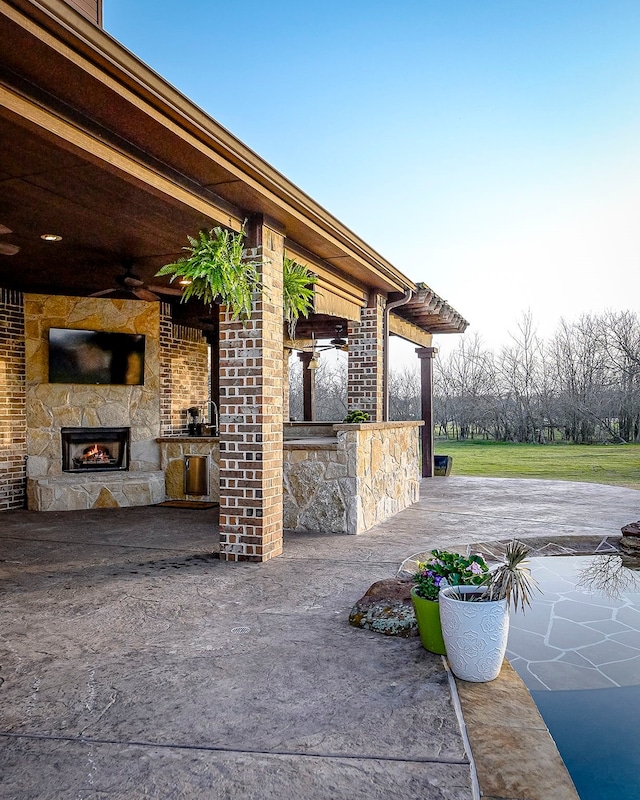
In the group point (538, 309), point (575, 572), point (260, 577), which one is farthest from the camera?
point (538, 309)

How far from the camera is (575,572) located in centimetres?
468

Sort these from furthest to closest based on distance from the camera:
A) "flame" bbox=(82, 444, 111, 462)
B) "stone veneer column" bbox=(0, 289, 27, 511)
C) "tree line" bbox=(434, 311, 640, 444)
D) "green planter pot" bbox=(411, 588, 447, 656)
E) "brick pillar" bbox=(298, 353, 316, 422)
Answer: "tree line" bbox=(434, 311, 640, 444) → "brick pillar" bbox=(298, 353, 316, 422) → "flame" bbox=(82, 444, 111, 462) → "stone veneer column" bbox=(0, 289, 27, 511) → "green planter pot" bbox=(411, 588, 447, 656)

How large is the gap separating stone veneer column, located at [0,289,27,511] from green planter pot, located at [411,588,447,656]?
593cm

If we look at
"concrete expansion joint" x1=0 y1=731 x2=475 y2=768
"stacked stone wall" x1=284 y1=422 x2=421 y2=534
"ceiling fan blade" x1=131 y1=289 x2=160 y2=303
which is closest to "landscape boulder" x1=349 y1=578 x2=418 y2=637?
"concrete expansion joint" x1=0 y1=731 x2=475 y2=768

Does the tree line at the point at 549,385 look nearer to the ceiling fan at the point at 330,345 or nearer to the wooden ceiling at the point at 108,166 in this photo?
the ceiling fan at the point at 330,345

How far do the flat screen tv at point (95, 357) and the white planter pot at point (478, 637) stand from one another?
6.23 metres

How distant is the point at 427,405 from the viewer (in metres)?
11.1

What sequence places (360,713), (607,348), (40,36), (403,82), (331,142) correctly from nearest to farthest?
(360,713)
(40,36)
(403,82)
(331,142)
(607,348)

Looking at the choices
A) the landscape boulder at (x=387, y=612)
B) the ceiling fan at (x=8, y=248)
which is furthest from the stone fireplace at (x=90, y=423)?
the landscape boulder at (x=387, y=612)

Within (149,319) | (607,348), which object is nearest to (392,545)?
(149,319)

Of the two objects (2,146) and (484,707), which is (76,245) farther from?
(484,707)

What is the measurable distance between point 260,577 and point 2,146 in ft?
9.87

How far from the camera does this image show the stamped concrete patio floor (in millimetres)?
1721

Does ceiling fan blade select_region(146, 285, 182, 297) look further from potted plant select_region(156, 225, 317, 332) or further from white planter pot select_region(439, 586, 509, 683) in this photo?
white planter pot select_region(439, 586, 509, 683)
